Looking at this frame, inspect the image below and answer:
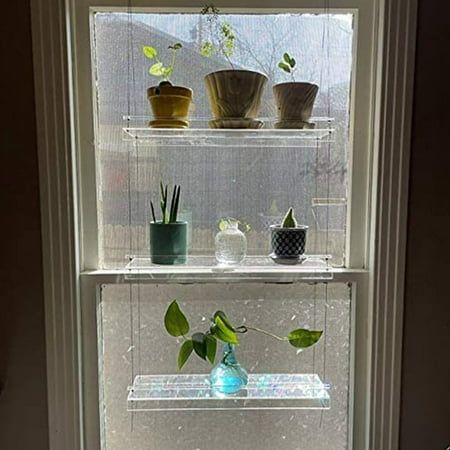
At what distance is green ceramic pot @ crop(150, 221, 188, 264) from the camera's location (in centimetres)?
106

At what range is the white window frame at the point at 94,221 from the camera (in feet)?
3.29

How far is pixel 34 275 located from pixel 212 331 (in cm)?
47

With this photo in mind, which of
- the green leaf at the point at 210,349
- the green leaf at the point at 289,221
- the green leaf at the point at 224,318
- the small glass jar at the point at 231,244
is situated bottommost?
the green leaf at the point at 210,349

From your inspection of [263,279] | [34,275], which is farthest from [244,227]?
[34,275]

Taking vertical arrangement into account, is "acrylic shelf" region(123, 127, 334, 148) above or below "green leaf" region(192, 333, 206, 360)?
above

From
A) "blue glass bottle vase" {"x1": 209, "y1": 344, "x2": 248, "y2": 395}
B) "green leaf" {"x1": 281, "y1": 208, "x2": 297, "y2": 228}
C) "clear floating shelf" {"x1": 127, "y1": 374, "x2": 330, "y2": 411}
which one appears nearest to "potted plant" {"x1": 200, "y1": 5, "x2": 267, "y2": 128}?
"green leaf" {"x1": 281, "y1": 208, "x2": 297, "y2": 228}

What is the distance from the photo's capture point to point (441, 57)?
102 cm

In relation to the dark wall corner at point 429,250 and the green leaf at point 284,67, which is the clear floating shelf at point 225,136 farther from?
the dark wall corner at point 429,250

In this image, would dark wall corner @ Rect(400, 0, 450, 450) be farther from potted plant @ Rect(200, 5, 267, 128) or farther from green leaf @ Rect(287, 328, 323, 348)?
potted plant @ Rect(200, 5, 267, 128)

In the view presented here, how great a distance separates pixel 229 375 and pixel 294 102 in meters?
0.73

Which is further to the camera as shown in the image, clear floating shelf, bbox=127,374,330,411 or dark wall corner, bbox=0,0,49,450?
clear floating shelf, bbox=127,374,330,411

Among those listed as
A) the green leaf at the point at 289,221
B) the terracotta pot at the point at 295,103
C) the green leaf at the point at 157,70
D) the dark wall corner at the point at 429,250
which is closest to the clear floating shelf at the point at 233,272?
the green leaf at the point at 289,221

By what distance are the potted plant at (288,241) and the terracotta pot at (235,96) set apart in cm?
27

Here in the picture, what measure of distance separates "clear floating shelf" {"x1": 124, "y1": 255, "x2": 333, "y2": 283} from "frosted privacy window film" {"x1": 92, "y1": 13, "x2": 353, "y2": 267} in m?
0.06
